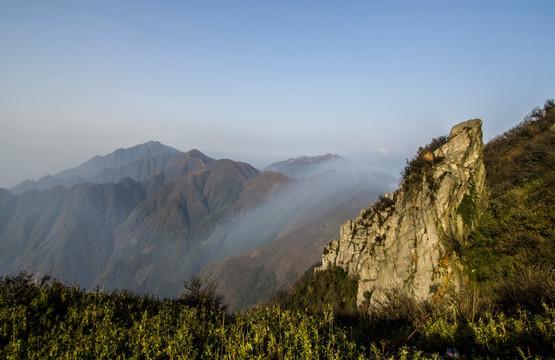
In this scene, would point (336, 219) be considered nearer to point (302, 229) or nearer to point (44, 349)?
point (302, 229)

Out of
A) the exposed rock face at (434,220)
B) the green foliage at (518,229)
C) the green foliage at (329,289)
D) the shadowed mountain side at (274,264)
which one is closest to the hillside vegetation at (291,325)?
the green foliage at (518,229)

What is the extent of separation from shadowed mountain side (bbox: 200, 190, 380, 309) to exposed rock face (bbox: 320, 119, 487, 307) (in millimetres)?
88313

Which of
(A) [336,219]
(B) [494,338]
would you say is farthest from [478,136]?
(A) [336,219]

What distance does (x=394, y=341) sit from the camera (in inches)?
250

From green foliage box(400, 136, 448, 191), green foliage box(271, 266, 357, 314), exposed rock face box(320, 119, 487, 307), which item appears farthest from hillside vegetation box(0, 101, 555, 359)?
green foliage box(271, 266, 357, 314)

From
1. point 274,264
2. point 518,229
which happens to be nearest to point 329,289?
point 518,229

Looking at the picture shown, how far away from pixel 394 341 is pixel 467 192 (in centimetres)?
1859

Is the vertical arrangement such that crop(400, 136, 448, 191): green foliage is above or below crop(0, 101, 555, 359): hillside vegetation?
above

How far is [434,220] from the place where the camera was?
19688 millimetres

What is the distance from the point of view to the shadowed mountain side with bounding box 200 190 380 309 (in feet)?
360

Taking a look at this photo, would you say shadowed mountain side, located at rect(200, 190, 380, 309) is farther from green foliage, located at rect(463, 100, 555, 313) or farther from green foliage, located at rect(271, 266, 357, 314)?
green foliage, located at rect(463, 100, 555, 313)

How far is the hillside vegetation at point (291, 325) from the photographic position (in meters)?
5.30

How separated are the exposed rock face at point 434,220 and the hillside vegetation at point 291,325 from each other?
3.60 m

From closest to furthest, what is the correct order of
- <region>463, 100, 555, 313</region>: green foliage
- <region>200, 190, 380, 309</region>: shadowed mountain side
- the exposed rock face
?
<region>463, 100, 555, 313</region>: green foliage → the exposed rock face → <region>200, 190, 380, 309</region>: shadowed mountain side
